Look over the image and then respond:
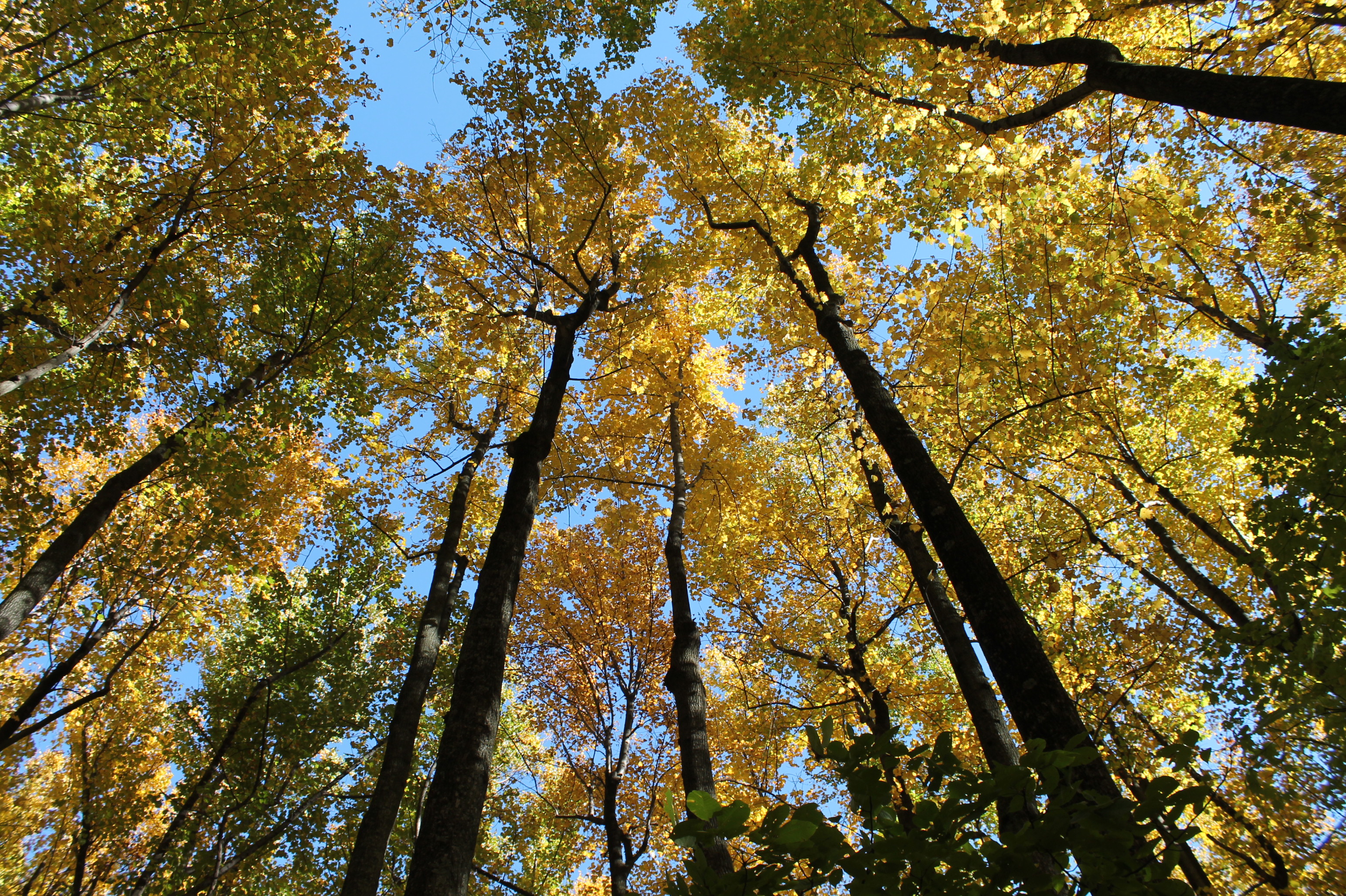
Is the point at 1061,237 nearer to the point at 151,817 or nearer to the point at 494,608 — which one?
the point at 494,608

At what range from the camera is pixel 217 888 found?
33.0 feet

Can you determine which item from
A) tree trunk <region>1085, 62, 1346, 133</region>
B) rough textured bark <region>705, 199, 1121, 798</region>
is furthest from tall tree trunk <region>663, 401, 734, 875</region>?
tree trunk <region>1085, 62, 1346, 133</region>

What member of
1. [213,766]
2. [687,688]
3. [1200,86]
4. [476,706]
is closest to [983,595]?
[476,706]

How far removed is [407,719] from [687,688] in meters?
3.37

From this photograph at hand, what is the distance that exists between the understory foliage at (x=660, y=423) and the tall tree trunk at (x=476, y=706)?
33 millimetres

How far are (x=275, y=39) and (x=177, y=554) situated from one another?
8409 mm

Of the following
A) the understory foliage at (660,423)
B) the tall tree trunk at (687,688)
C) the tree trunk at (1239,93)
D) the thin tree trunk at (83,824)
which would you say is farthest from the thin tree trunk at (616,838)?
the tree trunk at (1239,93)

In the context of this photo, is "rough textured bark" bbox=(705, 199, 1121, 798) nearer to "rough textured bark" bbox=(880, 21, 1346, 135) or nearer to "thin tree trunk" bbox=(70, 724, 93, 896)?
"rough textured bark" bbox=(880, 21, 1346, 135)

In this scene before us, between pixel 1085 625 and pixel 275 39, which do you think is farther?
pixel 1085 625

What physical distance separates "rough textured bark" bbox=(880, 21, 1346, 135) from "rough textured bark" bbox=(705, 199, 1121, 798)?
2.78 meters

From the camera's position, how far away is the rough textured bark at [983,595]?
3141 mm

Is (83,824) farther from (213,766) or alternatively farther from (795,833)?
(795,833)

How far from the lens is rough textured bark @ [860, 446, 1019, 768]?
13.8 feet

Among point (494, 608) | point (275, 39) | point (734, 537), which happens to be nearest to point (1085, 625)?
point (734, 537)
